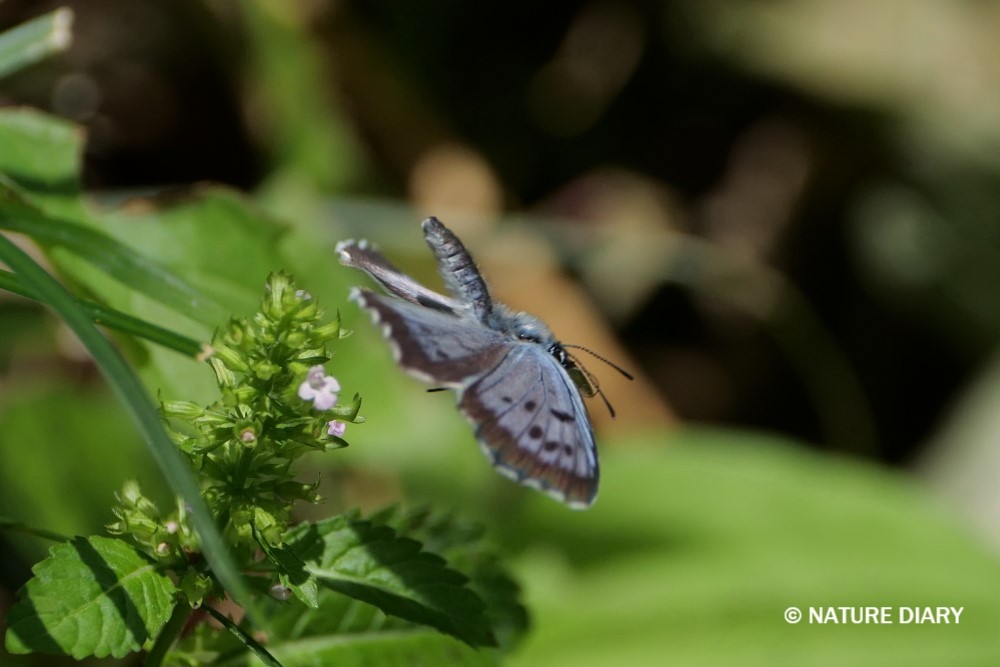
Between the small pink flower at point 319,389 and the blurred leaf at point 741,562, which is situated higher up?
the blurred leaf at point 741,562

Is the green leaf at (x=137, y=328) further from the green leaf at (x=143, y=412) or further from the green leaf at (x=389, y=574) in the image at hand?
the green leaf at (x=389, y=574)

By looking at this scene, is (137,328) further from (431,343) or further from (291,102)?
(291,102)

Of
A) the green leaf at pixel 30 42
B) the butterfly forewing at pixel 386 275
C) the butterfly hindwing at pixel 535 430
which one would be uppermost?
the green leaf at pixel 30 42

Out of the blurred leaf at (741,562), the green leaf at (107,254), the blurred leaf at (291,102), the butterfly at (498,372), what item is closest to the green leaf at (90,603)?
the butterfly at (498,372)

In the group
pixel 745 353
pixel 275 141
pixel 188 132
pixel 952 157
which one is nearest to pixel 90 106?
pixel 188 132

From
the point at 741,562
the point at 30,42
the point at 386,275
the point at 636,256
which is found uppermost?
the point at 636,256

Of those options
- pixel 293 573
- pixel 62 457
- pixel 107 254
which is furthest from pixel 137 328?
pixel 62 457
